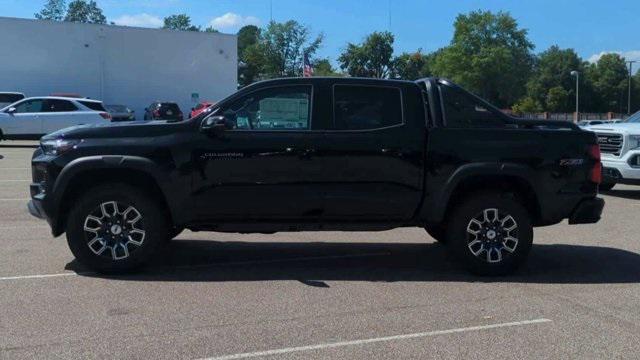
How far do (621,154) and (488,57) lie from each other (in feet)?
311

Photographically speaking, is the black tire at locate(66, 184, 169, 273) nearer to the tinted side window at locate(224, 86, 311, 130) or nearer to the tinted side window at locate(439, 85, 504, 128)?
the tinted side window at locate(224, 86, 311, 130)

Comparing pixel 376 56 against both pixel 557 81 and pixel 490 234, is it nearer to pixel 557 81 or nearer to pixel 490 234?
pixel 490 234

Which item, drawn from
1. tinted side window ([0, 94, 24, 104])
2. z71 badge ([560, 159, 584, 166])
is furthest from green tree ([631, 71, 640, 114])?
z71 badge ([560, 159, 584, 166])

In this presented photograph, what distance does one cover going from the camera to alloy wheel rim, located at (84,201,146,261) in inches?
254

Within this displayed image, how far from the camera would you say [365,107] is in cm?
677

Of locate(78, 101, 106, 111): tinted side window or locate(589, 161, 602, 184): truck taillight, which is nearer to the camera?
locate(589, 161, 602, 184): truck taillight

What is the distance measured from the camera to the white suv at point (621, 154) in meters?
12.4

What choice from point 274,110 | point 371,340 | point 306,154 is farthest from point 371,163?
point 371,340

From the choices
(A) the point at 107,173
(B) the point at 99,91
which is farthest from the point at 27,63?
(A) the point at 107,173

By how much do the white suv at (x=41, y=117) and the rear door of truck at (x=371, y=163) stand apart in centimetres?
Answer: 1957

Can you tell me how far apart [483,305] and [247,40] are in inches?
4875

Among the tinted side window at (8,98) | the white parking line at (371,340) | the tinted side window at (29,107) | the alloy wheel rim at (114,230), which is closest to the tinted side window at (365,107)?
the alloy wheel rim at (114,230)

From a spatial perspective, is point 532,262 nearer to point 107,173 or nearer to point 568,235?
point 568,235

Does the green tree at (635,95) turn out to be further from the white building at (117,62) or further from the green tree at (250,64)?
the white building at (117,62)
